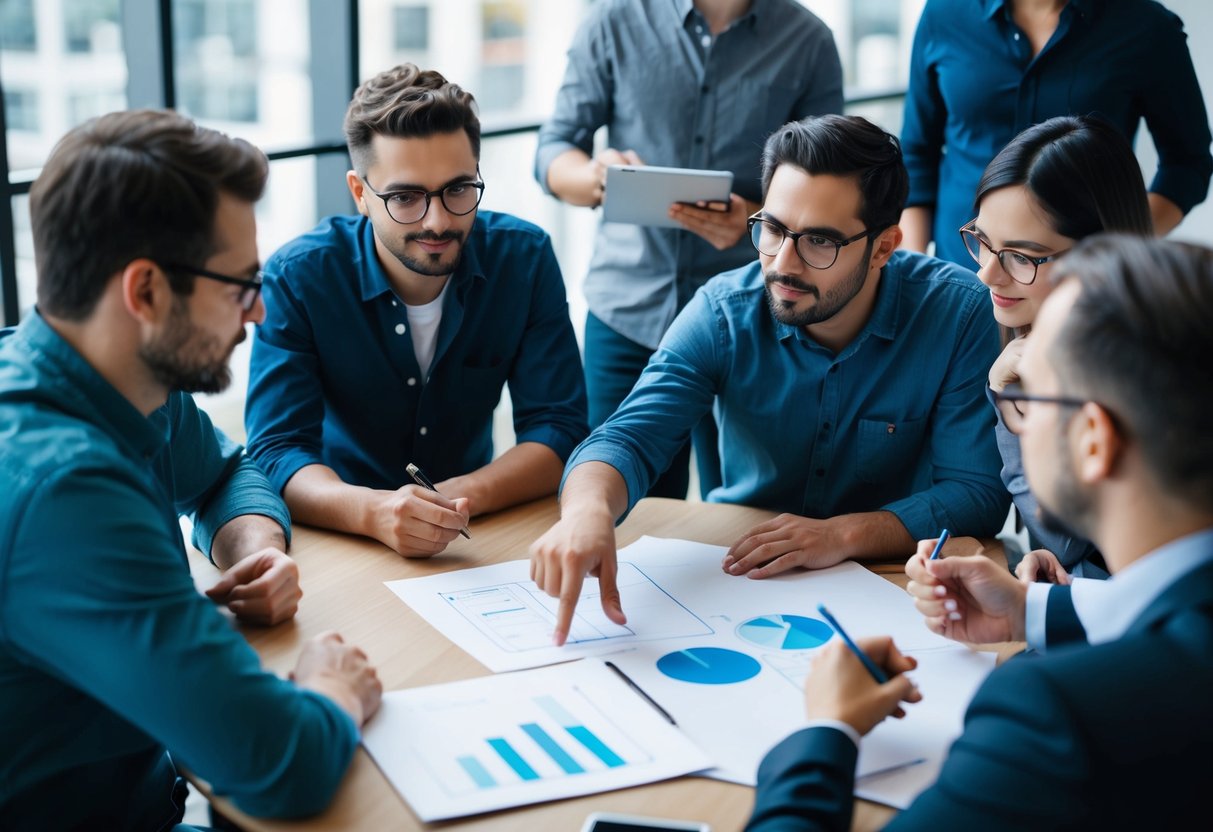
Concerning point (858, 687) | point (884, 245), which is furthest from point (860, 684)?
point (884, 245)

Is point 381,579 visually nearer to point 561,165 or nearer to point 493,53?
point 561,165

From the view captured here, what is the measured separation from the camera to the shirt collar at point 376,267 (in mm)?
2189

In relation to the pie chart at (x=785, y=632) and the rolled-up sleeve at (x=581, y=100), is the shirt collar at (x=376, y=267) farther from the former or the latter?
the pie chart at (x=785, y=632)

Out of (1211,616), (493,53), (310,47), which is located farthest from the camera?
(493,53)

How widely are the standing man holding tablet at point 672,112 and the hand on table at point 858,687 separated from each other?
1385mm

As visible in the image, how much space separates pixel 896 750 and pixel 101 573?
844 millimetres

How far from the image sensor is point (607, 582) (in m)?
1.60

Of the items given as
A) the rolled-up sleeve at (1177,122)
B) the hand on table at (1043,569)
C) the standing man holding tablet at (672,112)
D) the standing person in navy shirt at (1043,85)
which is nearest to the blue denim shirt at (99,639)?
the hand on table at (1043,569)

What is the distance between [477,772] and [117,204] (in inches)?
27.6

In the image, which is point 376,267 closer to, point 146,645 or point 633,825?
point 146,645

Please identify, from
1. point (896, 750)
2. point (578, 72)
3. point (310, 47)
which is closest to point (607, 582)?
point (896, 750)

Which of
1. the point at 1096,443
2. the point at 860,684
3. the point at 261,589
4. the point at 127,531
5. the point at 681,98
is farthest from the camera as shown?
the point at 681,98

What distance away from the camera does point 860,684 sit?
1273 millimetres

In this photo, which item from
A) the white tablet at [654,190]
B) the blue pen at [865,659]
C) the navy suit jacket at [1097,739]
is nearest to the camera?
the navy suit jacket at [1097,739]
